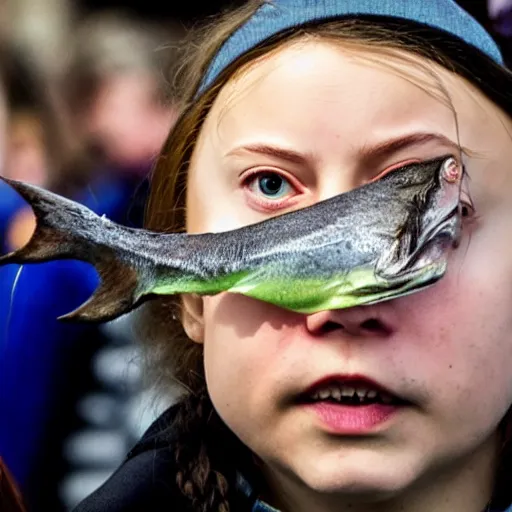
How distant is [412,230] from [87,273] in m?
0.47

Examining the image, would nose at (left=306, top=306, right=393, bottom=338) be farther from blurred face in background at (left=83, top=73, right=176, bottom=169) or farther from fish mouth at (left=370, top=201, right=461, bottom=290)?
blurred face in background at (left=83, top=73, right=176, bottom=169)

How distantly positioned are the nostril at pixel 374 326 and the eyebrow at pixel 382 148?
0.38ft

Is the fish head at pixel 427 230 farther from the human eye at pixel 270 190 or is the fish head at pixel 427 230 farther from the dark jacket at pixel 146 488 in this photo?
the dark jacket at pixel 146 488

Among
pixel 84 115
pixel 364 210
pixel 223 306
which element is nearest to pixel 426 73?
pixel 364 210

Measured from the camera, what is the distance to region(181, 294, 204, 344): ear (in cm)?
86

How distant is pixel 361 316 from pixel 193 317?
0.19 m

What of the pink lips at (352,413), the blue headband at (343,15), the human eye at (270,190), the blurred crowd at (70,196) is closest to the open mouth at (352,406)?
the pink lips at (352,413)

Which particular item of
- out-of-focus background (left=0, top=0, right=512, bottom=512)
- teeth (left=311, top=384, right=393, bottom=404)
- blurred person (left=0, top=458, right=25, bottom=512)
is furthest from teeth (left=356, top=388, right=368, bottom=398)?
blurred person (left=0, top=458, right=25, bottom=512)

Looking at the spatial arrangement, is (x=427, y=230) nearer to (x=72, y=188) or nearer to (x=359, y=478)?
(x=359, y=478)

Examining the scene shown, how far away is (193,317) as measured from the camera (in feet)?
2.86

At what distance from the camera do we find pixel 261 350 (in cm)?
75

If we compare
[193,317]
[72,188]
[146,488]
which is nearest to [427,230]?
[193,317]

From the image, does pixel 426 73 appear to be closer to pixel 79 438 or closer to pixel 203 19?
pixel 203 19

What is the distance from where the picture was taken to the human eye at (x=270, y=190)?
78cm
